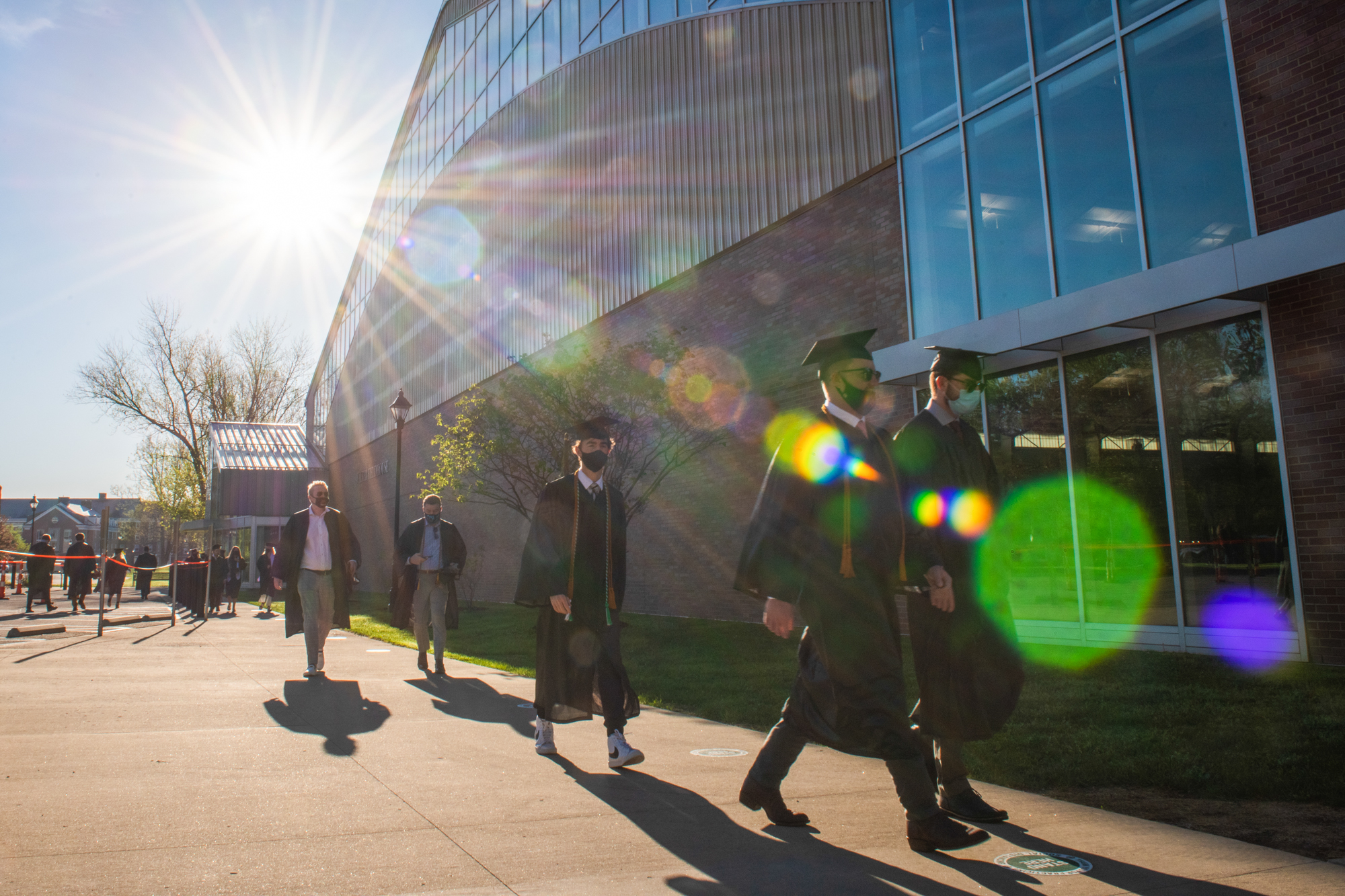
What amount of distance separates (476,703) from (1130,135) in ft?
29.1

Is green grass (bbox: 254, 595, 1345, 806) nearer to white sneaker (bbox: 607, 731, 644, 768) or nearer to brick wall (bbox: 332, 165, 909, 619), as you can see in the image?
white sneaker (bbox: 607, 731, 644, 768)

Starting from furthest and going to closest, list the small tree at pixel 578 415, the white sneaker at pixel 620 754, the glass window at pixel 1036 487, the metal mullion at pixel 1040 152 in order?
the small tree at pixel 578 415 → the metal mullion at pixel 1040 152 → the glass window at pixel 1036 487 → the white sneaker at pixel 620 754

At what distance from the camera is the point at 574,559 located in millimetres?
5395

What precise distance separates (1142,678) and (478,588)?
2288cm

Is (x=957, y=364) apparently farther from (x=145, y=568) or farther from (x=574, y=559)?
(x=145, y=568)

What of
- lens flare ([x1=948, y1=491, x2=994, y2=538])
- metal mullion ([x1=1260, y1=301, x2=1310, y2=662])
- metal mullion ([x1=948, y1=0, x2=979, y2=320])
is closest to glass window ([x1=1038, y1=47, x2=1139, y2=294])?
metal mullion ([x1=948, y1=0, x2=979, y2=320])

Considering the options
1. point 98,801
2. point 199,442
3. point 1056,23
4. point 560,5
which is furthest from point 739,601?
point 199,442

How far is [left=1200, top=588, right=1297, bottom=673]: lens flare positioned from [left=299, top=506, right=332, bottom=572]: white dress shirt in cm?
867

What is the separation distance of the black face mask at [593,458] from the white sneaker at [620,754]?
1507 mm

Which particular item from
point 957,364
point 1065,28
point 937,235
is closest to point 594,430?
point 957,364

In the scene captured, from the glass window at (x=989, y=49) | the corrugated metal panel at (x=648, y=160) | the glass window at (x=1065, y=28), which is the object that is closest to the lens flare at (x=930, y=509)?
the glass window at (x=1065, y=28)

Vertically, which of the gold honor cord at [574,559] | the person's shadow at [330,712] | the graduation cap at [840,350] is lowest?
the person's shadow at [330,712]

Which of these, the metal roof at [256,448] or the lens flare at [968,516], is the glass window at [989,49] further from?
the metal roof at [256,448]

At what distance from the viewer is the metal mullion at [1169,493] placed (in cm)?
930
